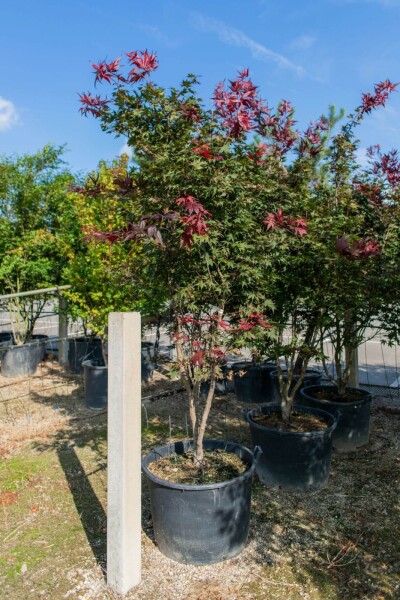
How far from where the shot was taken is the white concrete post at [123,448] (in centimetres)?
230

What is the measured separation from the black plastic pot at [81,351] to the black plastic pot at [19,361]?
64 cm

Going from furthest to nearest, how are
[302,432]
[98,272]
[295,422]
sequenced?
[98,272] → [295,422] → [302,432]

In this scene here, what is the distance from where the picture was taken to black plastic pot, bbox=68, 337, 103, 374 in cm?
768

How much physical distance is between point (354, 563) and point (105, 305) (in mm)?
4035

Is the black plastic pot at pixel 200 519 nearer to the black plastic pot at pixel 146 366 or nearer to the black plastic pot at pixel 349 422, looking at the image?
the black plastic pot at pixel 349 422

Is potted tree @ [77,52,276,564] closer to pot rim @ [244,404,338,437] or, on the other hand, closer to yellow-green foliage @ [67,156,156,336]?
pot rim @ [244,404,338,437]

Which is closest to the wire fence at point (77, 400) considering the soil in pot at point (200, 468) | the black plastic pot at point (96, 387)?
the black plastic pot at point (96, 387)

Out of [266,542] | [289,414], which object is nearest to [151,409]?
[289,414]

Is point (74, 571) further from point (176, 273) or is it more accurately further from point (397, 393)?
point (397, 393)

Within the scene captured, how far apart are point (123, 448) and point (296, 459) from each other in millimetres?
1700

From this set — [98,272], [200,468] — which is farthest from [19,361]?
[200,468]

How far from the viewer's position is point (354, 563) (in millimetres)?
2596

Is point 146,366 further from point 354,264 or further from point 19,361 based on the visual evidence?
point 354,264

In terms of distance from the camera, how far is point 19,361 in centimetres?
791
